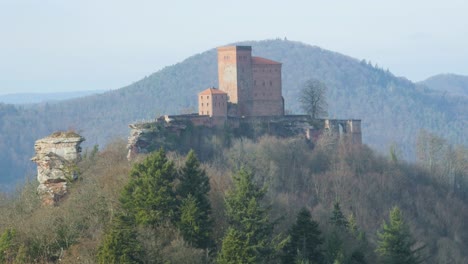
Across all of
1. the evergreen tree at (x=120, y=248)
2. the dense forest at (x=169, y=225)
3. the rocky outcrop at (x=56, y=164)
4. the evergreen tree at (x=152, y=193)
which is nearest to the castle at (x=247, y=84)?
the dense forest at (x=169, y=225)

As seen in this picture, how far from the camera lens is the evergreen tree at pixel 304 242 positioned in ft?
117

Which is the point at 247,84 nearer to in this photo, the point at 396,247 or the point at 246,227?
the point at 396,247

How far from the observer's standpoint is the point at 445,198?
7262cm

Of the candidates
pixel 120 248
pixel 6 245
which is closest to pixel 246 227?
pixel 120 248

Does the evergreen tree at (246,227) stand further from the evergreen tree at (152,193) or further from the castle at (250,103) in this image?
the castle at (250,103)

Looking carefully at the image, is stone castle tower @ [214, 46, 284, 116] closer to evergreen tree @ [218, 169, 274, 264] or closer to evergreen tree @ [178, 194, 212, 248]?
evergreen tree @ [218, 169, 274, 264]

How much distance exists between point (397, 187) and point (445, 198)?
474cm

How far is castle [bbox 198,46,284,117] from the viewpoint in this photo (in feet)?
222

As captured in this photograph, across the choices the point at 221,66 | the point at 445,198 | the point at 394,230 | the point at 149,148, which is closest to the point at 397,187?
the point at 445,198

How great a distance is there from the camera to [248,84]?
2687 inches

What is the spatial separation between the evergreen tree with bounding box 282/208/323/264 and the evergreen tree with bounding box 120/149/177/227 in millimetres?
4483

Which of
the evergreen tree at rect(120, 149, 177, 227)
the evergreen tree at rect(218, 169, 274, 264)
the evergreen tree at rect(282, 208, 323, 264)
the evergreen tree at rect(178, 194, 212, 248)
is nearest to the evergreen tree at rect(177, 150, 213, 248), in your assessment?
the evergreen tree at rect(178, 194, 212, 248)

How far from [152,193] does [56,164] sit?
17.2ft

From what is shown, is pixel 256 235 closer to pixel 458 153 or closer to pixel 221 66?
pixel 221 66
